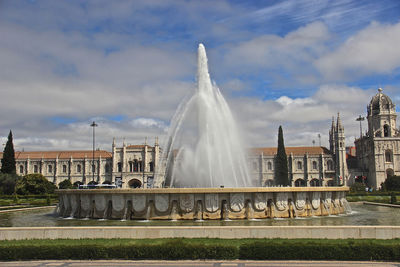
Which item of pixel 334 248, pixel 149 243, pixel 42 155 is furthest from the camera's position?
pixel 42 155

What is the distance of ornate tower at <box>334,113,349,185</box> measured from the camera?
68812mm

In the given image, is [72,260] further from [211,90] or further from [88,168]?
[88,168]

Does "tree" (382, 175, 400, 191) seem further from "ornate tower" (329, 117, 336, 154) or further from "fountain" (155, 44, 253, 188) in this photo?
"fountain" (155, 44, 253, 188)

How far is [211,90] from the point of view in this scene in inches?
909

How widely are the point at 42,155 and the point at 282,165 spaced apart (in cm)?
4917

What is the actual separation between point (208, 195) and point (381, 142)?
59133mm

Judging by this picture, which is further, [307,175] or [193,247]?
[307,175]

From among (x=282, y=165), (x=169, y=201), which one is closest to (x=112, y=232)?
(x=169, y=201)

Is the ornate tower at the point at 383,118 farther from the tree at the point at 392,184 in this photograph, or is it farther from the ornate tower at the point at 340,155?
the tree at the point at 392,184

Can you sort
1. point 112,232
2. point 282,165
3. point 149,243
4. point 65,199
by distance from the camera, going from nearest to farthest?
1. point 149,243
2. point 112,232
3. point 65,199
4. point 282,165

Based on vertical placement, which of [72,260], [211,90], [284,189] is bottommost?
[72,260]

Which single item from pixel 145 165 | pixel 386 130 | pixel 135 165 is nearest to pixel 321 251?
pixel 145 165

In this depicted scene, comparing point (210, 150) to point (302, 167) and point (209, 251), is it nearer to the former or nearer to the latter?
point (209, 251)

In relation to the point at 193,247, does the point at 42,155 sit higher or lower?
higher
